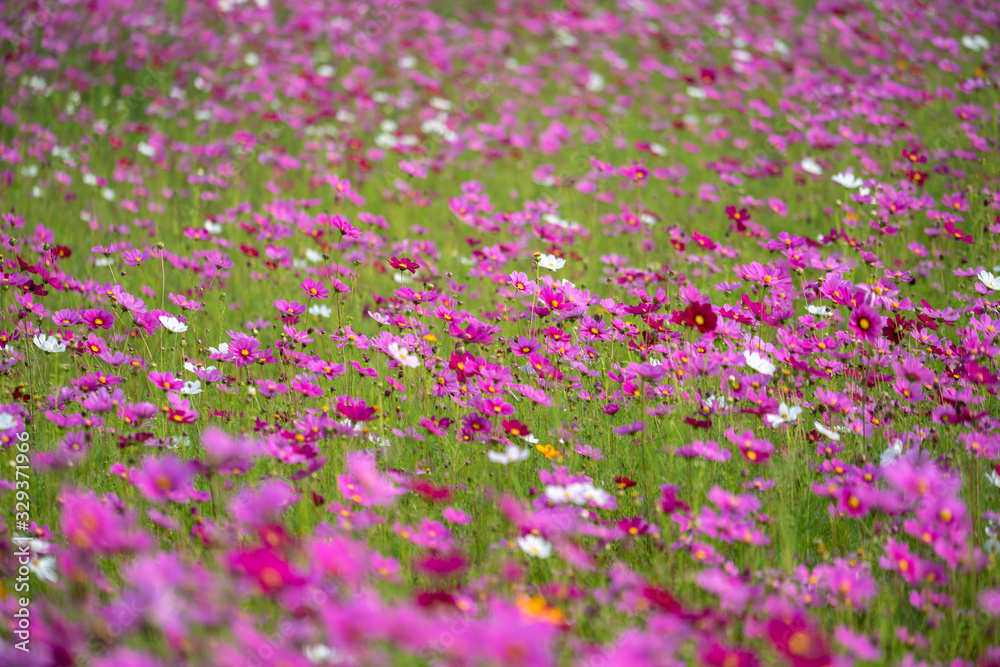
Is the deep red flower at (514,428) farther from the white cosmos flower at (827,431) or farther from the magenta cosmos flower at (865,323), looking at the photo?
the magenta cosmos flower at (865,323)

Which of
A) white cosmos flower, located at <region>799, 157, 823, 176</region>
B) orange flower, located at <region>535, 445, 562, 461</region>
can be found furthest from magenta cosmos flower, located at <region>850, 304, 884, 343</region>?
white cosmos flower, located at <region>799, 157, 823, 176</region>

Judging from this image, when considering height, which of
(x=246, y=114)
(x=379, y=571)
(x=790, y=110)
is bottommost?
(x=246, y=114)

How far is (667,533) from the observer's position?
74.4 inches

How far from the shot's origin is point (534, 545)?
66.0 inches

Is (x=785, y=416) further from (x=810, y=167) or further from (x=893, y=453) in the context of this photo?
(x=810, y=167)

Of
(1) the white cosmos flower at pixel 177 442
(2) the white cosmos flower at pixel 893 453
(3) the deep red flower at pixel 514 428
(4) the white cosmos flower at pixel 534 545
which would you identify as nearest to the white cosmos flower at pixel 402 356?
(3) the deep red flower at pixel 514 428

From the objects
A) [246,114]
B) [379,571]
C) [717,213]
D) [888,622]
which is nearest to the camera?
[379,571]

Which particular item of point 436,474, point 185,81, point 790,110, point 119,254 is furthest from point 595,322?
point 185,81

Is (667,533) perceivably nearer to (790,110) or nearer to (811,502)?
(811,502)

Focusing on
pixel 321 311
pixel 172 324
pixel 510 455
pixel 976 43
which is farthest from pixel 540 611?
pixel 976 43

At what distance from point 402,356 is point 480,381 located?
240 millimetres

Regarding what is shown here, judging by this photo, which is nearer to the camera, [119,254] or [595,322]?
[595,322]

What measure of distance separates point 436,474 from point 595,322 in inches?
32.2

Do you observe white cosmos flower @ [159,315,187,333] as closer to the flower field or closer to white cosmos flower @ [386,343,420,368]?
the flower field
